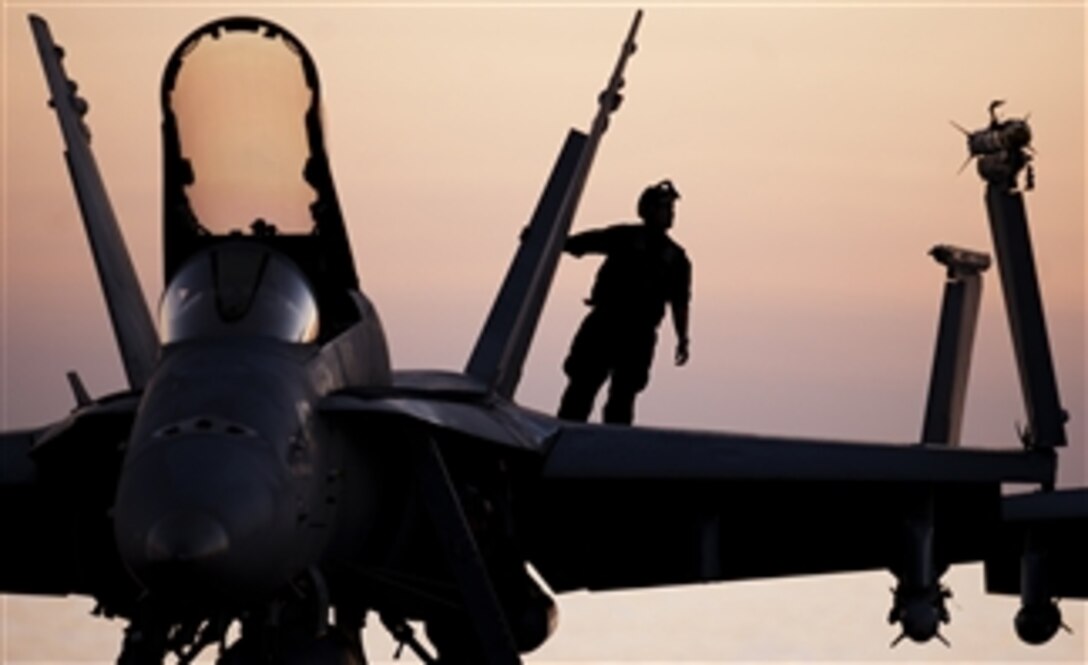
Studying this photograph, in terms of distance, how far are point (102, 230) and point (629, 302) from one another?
444 cm

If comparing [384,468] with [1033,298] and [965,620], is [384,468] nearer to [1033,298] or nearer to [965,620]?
[1033,298]

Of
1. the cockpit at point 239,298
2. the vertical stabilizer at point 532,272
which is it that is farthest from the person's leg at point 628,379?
the cockpit at point 239,298

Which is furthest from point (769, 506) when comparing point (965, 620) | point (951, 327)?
point (965, 620)

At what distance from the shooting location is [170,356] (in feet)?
53.8

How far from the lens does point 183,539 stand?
15.0 meters

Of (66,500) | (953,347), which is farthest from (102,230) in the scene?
(953,347)

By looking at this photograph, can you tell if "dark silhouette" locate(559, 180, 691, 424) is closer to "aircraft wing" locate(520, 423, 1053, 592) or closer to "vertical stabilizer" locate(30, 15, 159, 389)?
"aircraft wing" locate(520, 423, 1053, 592)

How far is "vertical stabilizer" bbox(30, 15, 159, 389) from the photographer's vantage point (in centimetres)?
2014

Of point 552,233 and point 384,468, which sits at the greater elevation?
point 552,233

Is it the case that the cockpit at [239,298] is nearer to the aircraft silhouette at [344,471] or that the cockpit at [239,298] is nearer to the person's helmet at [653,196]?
the aircraft silhouette at [344,471]

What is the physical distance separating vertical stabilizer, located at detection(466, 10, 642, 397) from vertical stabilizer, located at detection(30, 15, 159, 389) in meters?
2.14

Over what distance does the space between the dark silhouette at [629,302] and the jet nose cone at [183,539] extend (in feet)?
30.8

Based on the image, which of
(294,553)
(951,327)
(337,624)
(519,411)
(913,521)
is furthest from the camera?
(951,327)

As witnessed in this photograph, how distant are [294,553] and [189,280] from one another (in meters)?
1.60
